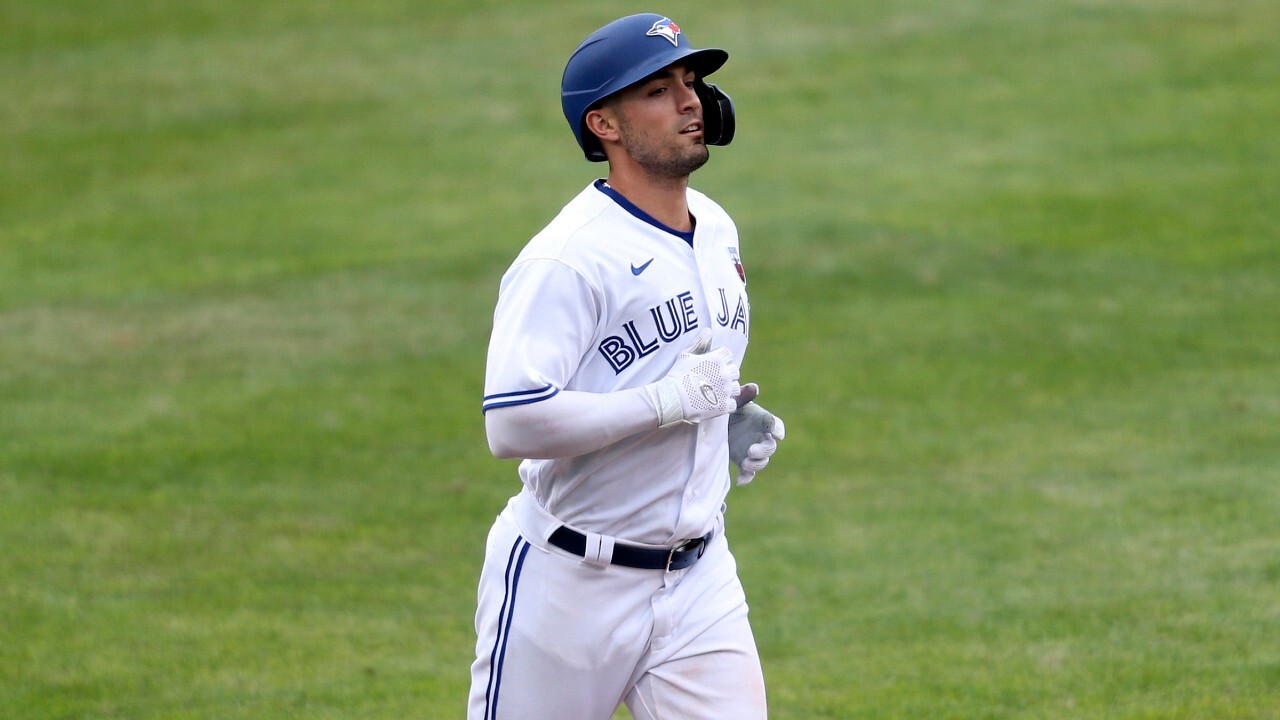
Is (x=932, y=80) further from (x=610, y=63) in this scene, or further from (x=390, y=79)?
(x=610, y=63)

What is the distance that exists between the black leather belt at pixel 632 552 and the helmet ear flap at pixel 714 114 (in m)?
1.24

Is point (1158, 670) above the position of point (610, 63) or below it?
below

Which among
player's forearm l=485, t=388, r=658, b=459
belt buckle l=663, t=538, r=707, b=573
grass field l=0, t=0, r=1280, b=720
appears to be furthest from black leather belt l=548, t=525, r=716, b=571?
grass field l=0, t=0, r=1280, b=720

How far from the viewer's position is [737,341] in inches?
185

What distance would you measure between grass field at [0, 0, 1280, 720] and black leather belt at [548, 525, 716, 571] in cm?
233

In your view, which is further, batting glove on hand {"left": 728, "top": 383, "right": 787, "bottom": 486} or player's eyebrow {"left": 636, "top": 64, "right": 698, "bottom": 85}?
batting glove on hand {"left": 728, "top": 383, "right": 787, "bottom": 486}

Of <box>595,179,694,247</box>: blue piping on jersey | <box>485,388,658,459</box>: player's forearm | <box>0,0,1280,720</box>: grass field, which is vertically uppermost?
<box>595,179,694,247</box>: blue piping on jersey

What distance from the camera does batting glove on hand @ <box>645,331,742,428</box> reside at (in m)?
4.21

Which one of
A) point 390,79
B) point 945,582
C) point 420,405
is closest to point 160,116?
point 390,79

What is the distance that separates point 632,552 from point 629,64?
1.45 meters

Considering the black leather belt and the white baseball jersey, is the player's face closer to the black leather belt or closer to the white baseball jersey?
the white baseball jersey

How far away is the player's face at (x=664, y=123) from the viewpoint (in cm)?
445

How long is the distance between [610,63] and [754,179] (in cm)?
1151

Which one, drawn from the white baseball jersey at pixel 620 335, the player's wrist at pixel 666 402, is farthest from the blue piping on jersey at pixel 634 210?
the player's wrist at pixel 666 402
